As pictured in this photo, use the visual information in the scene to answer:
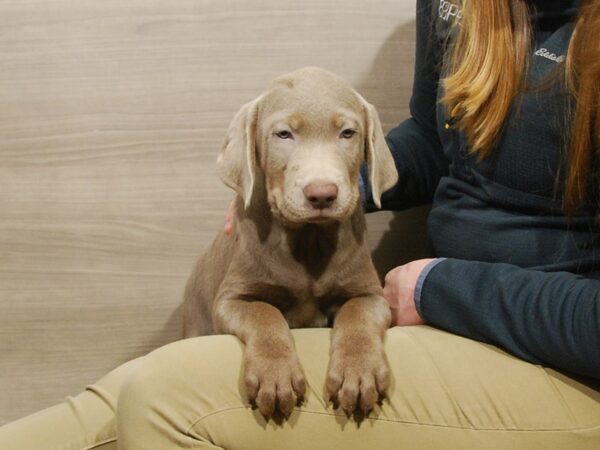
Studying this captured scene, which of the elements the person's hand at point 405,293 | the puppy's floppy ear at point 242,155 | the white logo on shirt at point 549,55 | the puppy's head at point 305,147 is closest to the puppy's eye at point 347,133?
the puppy's head at point 305,147

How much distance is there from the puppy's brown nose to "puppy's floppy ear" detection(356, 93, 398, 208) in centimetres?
21

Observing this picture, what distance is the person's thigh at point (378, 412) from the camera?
122cm

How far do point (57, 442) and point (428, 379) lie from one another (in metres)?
0.79

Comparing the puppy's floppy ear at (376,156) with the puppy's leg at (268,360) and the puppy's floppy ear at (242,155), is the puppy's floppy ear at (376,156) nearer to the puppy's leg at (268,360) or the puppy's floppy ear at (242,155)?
the puppy's floppy ear at (242,155)

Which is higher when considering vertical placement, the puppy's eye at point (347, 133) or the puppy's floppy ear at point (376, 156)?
the puppy's eye at point (347, 133)

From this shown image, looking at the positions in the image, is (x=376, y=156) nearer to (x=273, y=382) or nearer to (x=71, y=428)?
(x=273, y=382)

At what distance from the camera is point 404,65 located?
2070 millimetres

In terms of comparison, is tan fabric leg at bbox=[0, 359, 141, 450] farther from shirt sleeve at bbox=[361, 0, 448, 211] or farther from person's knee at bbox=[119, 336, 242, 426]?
shirt sleeve at bbox=[361, 0, 448, 211]

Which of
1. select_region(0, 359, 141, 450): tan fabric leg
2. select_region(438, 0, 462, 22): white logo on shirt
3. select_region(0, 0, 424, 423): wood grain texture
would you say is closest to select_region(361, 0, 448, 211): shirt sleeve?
select_region(438, 0, 462, 22): white logo on shirt

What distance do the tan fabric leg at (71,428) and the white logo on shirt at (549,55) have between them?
99 cm

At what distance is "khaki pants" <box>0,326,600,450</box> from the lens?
48.1 inches

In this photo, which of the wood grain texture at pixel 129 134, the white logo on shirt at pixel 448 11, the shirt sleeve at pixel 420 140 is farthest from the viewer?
the wood grain texture at pixel 129 134

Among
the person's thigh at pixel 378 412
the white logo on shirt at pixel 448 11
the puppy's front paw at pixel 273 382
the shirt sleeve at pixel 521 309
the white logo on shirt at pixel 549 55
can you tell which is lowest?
the person's thigh at pixel 378 412

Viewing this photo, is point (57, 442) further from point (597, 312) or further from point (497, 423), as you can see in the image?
point (597, 312)
